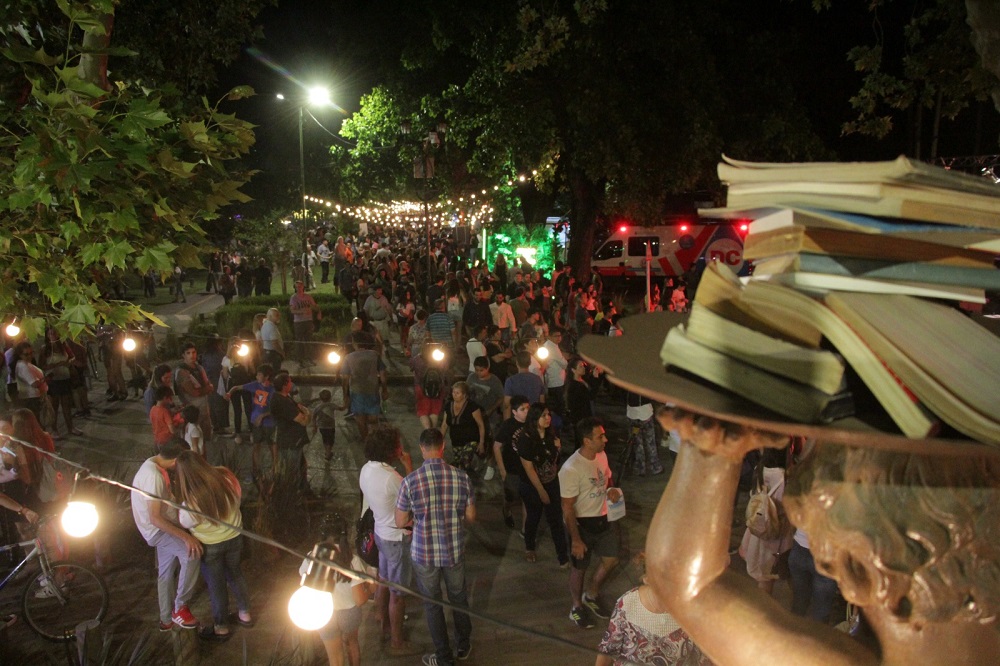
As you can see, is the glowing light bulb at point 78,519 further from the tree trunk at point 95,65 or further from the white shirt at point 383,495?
the tree trunk at point 95,65

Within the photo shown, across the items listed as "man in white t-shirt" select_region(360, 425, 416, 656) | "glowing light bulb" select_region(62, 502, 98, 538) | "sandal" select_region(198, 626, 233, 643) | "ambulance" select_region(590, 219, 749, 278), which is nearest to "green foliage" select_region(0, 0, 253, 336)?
"glowing light bulb" select_region(62, 502, 98, 538)

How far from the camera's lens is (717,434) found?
1411mm

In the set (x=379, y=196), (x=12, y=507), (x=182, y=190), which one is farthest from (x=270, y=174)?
(x=182, y=190)

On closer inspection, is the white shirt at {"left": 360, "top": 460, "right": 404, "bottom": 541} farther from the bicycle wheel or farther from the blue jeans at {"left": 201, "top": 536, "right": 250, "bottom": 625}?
the bicycle wheel

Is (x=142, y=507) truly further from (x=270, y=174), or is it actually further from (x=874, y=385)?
(x=270, y=174)

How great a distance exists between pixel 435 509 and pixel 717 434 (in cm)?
441

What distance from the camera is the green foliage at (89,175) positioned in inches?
121

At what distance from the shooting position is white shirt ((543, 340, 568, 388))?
33.1ft

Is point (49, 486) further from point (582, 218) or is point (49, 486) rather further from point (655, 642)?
point (582, 218)

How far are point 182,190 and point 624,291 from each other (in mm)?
22591

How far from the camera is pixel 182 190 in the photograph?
375 centimetres

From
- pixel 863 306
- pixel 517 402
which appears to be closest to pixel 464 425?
pixel 517 402

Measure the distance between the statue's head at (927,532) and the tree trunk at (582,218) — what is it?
762 inches

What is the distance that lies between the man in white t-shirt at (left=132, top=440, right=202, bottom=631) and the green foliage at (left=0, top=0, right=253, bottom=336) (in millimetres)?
2200
